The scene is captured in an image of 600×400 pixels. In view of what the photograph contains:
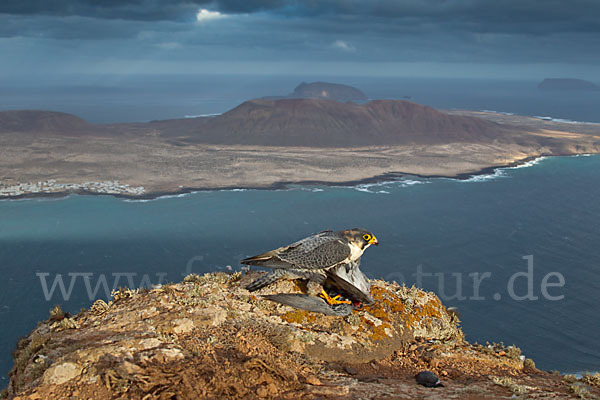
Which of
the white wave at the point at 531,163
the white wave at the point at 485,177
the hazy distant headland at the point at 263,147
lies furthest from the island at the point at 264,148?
the white wave at the point at 485,177

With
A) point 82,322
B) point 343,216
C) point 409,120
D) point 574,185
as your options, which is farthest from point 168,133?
point 82,322

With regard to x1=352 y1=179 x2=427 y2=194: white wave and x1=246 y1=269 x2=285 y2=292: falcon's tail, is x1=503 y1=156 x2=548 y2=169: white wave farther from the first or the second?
x1=246 y1=269 x2=285 y2=292: falcon's tail

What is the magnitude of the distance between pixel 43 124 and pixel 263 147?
236ft

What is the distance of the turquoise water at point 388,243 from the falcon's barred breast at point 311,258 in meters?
27.7


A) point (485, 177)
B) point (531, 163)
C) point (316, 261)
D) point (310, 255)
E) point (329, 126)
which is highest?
point (329, 126)

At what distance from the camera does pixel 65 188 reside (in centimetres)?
8550

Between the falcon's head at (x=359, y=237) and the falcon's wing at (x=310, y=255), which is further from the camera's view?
the falcon's head at (x=359, y=237)

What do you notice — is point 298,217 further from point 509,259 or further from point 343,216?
point 509,259

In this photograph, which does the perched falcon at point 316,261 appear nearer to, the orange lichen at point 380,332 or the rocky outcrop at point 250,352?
the rocky outcrop at point 250,352

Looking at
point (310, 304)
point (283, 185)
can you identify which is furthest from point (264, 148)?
point (310, 304)

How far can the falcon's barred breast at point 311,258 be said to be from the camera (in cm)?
1023

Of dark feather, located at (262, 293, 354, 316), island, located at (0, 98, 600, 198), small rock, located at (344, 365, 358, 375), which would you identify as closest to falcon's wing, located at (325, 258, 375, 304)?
dark feather, located at (262, 293, 354, 316)

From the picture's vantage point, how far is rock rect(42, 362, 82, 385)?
21.4ft

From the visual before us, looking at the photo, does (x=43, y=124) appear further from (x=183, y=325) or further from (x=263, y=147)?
(x=183, y=325)
